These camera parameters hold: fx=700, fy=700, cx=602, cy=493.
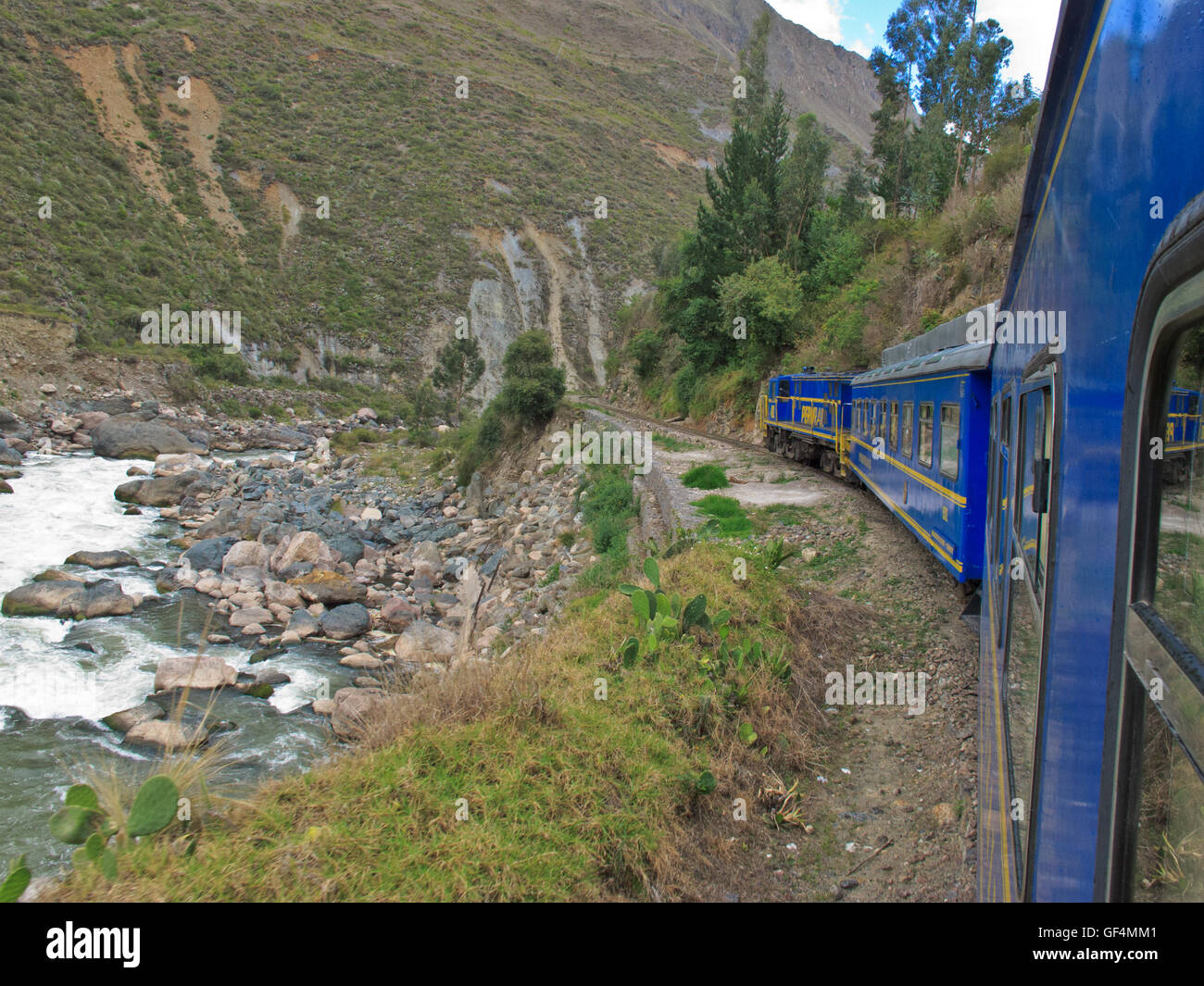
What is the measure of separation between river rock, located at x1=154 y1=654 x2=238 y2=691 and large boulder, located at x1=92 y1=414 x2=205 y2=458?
20895 mm

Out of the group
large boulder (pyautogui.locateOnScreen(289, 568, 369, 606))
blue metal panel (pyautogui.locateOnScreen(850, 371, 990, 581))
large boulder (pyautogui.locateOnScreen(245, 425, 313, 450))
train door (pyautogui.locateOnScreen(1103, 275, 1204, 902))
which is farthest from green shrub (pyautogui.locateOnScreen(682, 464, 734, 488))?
large boulder (pyautogui.locateOnScreen(245, 425, 313, 450))

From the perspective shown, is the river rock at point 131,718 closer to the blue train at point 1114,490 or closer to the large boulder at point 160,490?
the blue train at point 1114,490

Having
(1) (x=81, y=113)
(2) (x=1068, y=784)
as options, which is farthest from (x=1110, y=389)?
(1) (x=81, y=113)

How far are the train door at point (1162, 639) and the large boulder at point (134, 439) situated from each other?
34.0 metres

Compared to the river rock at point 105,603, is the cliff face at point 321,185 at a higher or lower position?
higher

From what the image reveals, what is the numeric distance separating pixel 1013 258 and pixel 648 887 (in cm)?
455

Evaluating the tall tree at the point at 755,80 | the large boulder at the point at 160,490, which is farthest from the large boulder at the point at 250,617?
the tall tree at the point at 755,80

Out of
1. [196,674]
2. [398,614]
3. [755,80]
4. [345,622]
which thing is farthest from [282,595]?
[755,80]

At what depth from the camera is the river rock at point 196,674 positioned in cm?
1144

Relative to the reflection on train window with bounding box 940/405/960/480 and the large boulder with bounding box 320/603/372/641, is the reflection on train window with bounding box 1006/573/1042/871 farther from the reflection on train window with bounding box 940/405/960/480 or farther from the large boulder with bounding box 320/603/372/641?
the large boulder with bounding box 320/603/372/641

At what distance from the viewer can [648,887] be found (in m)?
4.07

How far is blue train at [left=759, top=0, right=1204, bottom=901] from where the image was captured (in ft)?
3.45

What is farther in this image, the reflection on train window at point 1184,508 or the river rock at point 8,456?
the river rock at point 8,456

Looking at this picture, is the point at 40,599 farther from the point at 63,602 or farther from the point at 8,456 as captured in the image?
the point at 8,456
